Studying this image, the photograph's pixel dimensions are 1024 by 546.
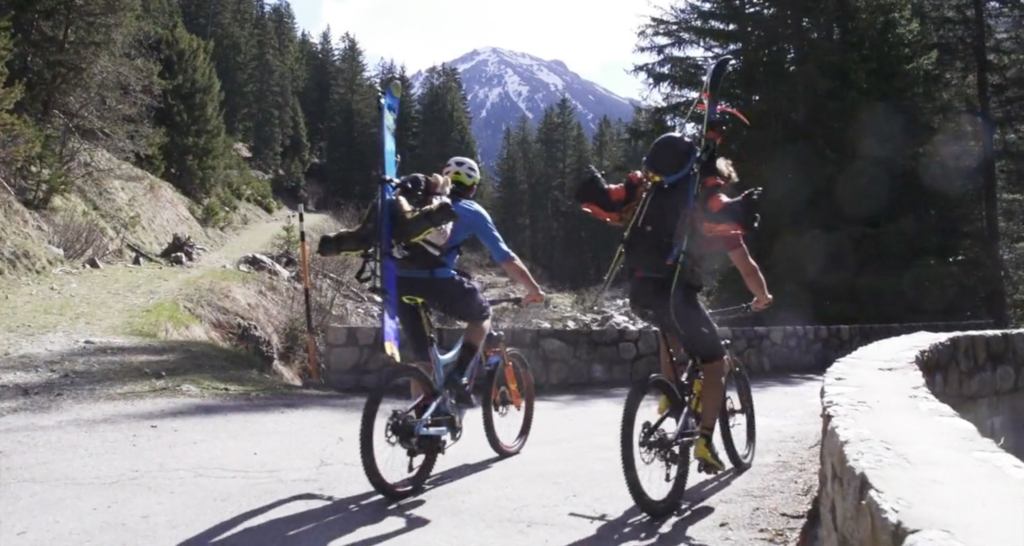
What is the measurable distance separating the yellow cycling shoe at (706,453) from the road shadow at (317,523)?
1.46 meters

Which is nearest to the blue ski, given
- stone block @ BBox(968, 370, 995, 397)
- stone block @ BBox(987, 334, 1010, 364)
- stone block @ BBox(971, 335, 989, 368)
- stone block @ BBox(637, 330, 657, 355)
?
stone block @ BBox(968, 370, 995, 397)

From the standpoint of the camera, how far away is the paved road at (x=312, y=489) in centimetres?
467

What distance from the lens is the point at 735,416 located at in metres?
5.98

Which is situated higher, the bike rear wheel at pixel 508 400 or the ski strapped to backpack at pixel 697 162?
the ski strapped to backpack at pixel 697 162

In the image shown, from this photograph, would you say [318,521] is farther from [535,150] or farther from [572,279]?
[535,150]

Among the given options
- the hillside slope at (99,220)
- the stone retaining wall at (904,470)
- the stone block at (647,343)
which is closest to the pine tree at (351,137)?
the hillside slope at (99,220)

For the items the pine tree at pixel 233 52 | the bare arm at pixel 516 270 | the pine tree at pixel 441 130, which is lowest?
the bare arm at pixel 516 270

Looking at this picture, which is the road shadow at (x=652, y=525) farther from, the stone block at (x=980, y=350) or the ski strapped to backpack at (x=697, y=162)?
the stone block at (x=980, y=350)

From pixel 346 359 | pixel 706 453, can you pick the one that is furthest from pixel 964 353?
pixel 346 359

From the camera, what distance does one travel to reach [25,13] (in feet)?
85.1

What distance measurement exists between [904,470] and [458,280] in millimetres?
3216

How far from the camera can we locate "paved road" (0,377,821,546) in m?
4.67

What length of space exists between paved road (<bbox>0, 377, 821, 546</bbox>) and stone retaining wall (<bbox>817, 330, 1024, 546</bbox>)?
80 centimetres

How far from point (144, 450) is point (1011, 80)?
23.8 meters
